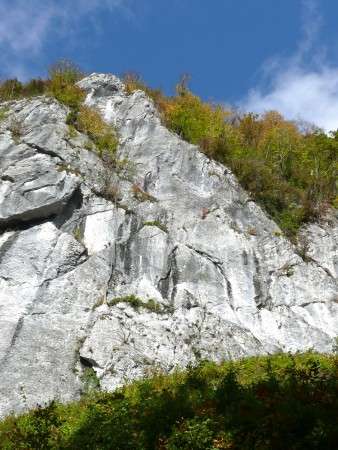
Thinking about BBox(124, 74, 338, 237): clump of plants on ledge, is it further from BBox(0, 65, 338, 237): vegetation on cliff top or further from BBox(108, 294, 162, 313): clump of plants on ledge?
BBox(108, 294, 162, 313): clump of plants on ledge

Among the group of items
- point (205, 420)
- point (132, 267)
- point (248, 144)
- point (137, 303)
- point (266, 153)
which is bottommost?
point (205, 420)

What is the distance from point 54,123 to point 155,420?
870 inches

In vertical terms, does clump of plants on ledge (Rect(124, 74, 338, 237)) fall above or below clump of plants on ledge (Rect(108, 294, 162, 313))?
above

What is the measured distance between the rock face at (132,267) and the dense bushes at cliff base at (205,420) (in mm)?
6633

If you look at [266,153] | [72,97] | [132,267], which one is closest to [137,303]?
[132,267]

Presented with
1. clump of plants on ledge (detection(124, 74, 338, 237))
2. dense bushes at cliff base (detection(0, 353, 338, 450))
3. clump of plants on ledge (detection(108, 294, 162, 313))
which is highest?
clump of plants on ledge (detection(124, 74, 338, 237))

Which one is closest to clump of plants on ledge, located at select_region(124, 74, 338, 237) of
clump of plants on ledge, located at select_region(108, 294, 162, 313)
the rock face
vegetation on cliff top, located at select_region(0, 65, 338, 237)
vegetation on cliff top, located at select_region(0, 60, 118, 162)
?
vegetation on cliff top, located at select_region(0, 65, 338, 237)

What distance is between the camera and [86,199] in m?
24.8

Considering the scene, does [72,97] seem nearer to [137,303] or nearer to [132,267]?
[132,267]

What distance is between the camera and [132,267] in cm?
2262

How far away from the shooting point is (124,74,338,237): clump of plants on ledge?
29.1m

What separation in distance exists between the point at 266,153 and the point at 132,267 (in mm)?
16740

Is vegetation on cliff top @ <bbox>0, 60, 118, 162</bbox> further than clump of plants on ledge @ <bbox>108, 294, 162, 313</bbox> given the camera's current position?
Yes

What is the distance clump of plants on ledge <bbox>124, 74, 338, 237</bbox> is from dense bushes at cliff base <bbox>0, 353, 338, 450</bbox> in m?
17.7
